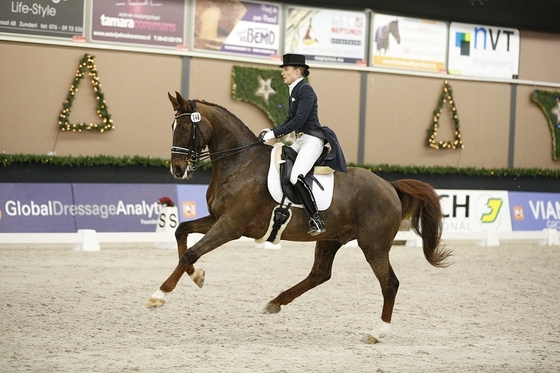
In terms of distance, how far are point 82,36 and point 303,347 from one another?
10.1m

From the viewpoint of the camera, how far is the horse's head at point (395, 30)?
55.7 ft

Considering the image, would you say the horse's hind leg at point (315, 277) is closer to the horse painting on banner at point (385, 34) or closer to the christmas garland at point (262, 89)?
the christmas garland at point (262, 89)

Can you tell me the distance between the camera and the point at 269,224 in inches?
247

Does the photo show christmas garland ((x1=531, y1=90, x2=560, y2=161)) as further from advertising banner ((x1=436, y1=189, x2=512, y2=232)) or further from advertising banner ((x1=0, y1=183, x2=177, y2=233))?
advertising banner ((x1=0, y1=183, x2=177, y2=233))

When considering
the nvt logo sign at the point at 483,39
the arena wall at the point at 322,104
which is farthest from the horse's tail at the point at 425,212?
the nvt logo sign at the point at 483,39

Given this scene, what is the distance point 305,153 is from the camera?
6.34 metres

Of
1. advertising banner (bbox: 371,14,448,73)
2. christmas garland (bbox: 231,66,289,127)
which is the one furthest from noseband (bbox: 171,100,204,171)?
advertising banner (bbox: 371,14,448,73)

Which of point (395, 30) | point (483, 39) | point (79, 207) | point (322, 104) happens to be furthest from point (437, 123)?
point (79, 207)

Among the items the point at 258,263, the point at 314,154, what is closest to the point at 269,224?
the point at 314,154

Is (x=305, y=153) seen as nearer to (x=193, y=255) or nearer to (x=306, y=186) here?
(x=306, y=186)

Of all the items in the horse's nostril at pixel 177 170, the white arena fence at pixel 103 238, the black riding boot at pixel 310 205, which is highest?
the horse's nostril at pixel 177 170

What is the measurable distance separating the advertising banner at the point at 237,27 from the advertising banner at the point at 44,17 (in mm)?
2349

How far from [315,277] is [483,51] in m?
12.8

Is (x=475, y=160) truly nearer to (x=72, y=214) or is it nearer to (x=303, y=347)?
(x=72, y=214)
